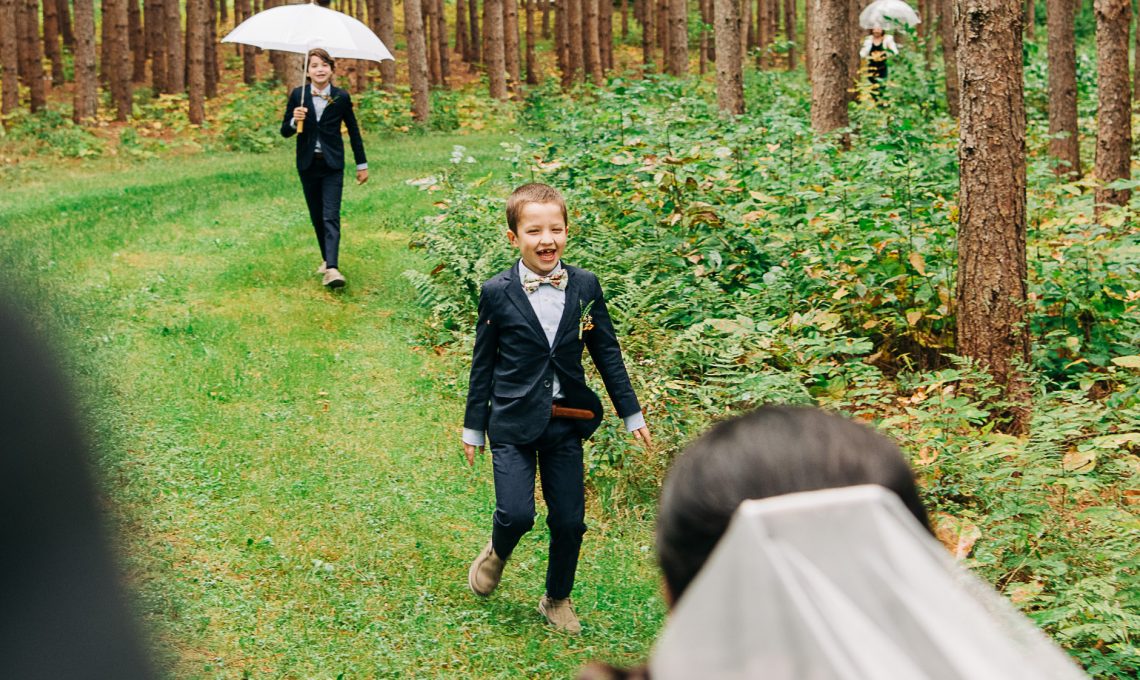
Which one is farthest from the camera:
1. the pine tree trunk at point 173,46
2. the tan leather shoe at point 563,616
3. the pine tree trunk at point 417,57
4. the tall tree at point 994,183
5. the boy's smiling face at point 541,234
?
the pine tree trunk at point 173,46

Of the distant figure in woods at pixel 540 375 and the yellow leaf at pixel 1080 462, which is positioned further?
the yellow leaf at pixel 1080 462

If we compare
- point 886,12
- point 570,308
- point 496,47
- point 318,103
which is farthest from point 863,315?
point 496,47

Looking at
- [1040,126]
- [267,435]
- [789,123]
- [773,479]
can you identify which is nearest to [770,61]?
[1040,126]

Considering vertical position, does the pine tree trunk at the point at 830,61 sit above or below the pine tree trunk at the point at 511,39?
below

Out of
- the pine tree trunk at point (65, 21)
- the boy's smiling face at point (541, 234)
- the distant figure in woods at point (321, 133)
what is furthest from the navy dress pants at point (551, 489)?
the pine tree trunk at point (65, 21)

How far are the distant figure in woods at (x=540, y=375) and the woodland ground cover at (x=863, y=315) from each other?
1609 mm

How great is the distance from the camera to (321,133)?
10891 mm

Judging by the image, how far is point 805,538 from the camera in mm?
1098

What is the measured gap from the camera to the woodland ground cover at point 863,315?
18.1 feet

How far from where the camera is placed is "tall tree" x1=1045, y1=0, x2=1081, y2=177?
15609 mm

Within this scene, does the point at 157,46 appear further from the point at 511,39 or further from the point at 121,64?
the point at 511,39

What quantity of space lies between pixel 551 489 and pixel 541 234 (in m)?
1.21

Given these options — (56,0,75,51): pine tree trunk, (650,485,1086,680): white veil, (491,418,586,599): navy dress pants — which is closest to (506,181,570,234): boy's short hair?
(491,418,586,599): navy dress pants

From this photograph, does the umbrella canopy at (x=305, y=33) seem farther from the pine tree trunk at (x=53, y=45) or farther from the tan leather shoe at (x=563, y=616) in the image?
the pine tree trunk at (x=53, y=45)
